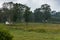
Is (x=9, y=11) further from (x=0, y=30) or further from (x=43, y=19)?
(x=0, y=30)

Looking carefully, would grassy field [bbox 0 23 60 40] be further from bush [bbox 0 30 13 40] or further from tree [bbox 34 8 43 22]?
tree [bbox 34 8 43 22]

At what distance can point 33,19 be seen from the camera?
4441 inches

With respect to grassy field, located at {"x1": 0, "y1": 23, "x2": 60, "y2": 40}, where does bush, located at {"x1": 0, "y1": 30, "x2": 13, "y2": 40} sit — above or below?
above

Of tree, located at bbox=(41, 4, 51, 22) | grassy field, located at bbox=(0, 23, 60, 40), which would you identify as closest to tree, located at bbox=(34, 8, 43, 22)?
tree, located at bbox=(41, 4, 51, 22)

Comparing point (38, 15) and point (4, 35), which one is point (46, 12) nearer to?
point (38, 15)

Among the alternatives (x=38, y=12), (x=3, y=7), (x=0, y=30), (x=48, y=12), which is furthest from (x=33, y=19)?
(x=0, y=30)

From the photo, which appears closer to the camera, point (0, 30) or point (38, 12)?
point (0, 30)

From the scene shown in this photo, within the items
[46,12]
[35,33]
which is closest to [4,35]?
[35,33]

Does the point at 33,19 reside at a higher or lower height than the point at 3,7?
lower

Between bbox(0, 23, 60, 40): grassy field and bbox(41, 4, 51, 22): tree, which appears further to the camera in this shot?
bbox(41, 4, 51, 22): tree

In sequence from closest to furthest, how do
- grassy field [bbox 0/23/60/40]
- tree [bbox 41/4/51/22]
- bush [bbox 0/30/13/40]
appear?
bush [bbox 0/30/13/40] < grassy field [bbox 0/23/60/40] < tree [bbox 41/4/51/22]

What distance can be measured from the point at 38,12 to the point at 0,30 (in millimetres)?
96909

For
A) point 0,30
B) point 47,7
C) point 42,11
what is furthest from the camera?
point 42,11

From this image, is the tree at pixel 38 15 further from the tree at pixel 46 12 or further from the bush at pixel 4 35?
the bush at pixel 4 35
